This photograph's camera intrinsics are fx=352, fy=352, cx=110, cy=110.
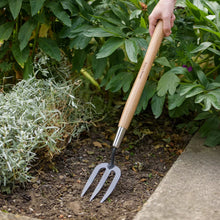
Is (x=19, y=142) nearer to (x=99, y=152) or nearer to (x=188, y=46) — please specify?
(x=99, y=152)

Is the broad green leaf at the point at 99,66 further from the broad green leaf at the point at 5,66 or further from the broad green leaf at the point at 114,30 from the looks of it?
the broad green leaf at the point at 5,66

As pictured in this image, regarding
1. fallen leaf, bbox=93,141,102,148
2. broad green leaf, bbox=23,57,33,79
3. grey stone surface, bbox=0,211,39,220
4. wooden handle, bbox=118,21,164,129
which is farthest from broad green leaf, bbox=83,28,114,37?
grey stone surface, bbox=0,211,39,220

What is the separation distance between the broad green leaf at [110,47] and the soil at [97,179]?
59 centimetres

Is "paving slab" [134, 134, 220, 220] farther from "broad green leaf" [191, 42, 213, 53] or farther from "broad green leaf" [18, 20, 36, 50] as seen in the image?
"broad green leaf" [18, 20, 36, 50]

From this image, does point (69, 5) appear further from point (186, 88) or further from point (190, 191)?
point (190, 191)

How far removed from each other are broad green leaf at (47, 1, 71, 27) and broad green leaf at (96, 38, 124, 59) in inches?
11.0

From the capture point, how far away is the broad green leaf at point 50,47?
2.21 m

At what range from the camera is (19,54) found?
7.23ft

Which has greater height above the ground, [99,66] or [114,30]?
[114,30]

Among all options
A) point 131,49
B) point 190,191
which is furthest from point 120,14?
point 190,191

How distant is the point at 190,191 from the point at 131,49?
807mm

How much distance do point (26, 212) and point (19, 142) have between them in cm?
36

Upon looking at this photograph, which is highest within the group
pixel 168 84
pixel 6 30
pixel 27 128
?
pixel 6 30

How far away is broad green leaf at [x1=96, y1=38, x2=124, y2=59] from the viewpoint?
1.97 metres
